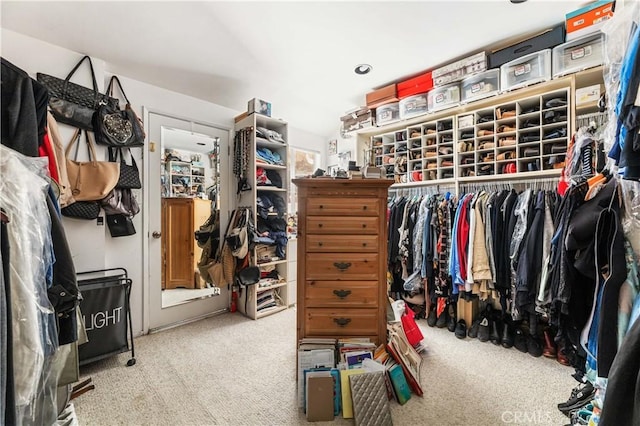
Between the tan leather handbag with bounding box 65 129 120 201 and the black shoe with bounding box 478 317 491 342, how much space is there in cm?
343

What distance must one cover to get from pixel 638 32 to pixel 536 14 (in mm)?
1648

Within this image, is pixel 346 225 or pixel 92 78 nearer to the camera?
pixel 346 225

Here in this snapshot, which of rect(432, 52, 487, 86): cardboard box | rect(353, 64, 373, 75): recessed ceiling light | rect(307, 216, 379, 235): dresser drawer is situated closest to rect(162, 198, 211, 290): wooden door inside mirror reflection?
rect(307, 216, 379, 235): dresser drawer

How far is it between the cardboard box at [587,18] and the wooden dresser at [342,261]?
1.89 m

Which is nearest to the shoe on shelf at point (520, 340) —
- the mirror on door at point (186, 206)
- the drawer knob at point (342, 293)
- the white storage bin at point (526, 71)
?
the drawer knob at point (342, 293)

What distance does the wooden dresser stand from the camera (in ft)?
5.70

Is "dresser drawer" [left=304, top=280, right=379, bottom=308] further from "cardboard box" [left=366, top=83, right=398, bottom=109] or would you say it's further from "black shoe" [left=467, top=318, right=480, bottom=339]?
"cardboard box" [left=366, top=83, right=398, bottom=109]

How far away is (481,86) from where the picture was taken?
7.98ft

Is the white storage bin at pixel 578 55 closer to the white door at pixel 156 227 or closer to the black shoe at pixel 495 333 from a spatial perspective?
the black shoe at pixel 495 333

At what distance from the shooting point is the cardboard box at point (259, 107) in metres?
2.89

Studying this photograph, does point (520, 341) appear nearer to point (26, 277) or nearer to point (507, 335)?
point (507, 335)

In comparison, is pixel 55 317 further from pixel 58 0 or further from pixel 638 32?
pixel 638 32

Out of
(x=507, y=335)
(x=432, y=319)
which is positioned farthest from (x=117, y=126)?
(x=507, y=335)

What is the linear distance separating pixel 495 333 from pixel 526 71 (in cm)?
230
